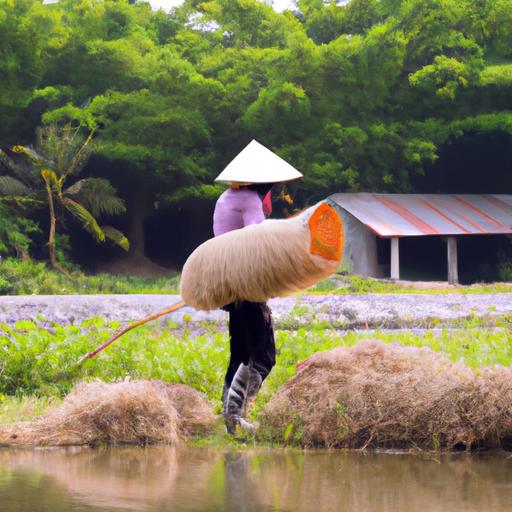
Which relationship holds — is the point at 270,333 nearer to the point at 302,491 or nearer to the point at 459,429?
the point at 459,429

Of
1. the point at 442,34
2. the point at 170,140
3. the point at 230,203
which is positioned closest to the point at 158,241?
the point at 170,140

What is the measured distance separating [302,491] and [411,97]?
25.5m

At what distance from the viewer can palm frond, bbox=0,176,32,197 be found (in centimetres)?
2597

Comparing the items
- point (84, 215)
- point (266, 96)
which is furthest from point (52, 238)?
point (266, 96)

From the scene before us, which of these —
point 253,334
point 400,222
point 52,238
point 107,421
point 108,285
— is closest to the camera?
point 107,421

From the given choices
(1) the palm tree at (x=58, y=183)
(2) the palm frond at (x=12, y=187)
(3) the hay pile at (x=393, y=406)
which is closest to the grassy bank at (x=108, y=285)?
(1) the palm tree at (x=58, y=183)

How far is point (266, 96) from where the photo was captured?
27.0m

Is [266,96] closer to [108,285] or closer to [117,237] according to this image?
[117,237]

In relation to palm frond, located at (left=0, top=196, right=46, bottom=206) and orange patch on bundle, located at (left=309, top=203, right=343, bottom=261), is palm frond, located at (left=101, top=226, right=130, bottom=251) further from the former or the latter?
orange patch on bundle, located at (left=309, top=203, right=343, bottom=261)

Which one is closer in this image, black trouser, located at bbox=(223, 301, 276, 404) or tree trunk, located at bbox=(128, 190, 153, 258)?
black trouser, located at bbox=(223, 301, 276, 404)

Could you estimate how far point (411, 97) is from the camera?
29.4 metres

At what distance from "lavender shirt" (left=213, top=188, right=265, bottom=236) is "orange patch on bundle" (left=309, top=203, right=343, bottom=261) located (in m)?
0.51

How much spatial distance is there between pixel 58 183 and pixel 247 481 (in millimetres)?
21339

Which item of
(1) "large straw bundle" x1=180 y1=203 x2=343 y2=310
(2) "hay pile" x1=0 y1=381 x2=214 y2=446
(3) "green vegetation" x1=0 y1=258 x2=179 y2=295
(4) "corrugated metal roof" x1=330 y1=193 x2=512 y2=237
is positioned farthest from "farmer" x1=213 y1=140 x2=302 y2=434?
(4) "corrugated metal roof" x1=330 y1=193 x2=512 y2=237
